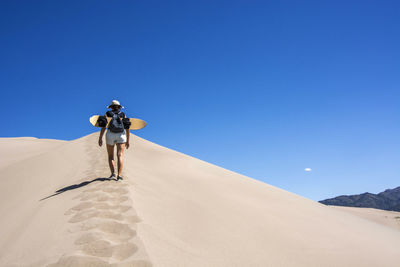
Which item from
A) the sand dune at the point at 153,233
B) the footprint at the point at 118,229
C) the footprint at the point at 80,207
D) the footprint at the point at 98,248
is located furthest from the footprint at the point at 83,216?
the footprint at the point at 98,248

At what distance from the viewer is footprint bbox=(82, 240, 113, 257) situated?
1.66 meters

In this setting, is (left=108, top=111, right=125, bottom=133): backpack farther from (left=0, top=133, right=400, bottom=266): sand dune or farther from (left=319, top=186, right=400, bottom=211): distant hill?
(left=319, top=186, right=400, bottom=211): distant hill

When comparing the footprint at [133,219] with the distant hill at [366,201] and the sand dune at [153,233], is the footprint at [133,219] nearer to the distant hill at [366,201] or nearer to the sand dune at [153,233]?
the sand dune at [153,233]

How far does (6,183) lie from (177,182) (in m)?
3.81

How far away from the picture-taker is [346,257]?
2480 mm

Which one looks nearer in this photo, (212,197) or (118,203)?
(118,203)

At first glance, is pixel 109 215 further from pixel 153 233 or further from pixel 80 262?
pixel 80 262

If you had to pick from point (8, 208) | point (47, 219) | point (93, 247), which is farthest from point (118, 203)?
point (8, 208)

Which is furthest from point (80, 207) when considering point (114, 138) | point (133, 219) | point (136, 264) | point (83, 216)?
point (114, 138)

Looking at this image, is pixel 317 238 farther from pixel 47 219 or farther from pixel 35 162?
pixel 35 162

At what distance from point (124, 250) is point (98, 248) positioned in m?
0.21

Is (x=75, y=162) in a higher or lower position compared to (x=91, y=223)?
higher

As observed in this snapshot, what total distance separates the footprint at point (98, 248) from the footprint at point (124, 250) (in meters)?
0.04

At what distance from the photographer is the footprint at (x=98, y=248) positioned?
1.66 metres
